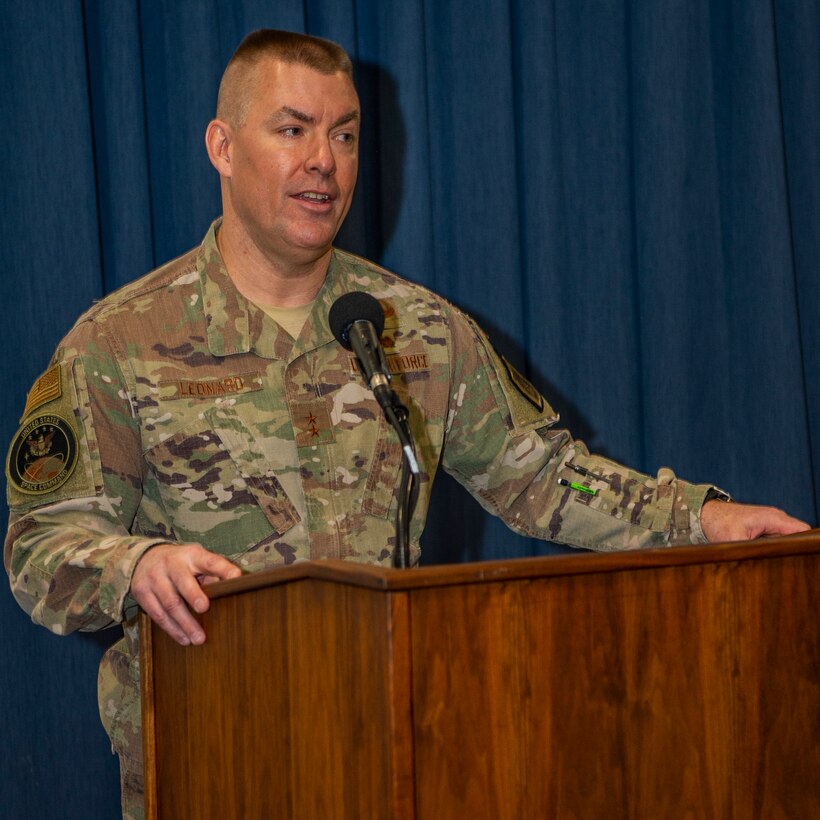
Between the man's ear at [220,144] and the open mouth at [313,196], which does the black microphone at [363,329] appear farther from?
the man's ear at [220,144]

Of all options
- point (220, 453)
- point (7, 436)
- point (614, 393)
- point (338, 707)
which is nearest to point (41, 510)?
point (220, 453)

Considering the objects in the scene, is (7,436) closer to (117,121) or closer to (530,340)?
(117,121)

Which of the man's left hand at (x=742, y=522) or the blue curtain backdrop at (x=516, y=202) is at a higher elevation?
the blue curtain backdrop at (x=516, y=202)

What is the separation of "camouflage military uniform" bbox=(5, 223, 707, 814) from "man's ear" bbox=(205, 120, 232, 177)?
138mm

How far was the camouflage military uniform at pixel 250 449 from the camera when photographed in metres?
1.62

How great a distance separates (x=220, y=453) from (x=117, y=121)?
0.80 meters

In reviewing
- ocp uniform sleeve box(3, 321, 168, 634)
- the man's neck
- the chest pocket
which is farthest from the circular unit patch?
the man's neck

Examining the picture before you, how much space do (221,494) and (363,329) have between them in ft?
1.58

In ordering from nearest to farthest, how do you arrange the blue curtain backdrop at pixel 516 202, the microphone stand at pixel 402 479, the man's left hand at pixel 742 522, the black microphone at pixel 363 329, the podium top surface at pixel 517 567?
the podium top surface at pixel 517 567 → the microphone stand at pixel 402 479 → the black microphone at pixel 363 329 → the man's left hand at pixel 742 522 → the blue curtain backdrop at pixel 516 202

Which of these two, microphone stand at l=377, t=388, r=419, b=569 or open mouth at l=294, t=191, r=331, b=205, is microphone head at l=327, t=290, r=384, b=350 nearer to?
microphone stand at l=377, t=388, r=419, b=569

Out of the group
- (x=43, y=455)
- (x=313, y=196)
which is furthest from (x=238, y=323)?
(x=43, y=455)

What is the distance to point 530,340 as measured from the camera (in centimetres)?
253

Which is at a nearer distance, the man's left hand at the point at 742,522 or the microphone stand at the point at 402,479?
the microphone stand at the point at 402,479

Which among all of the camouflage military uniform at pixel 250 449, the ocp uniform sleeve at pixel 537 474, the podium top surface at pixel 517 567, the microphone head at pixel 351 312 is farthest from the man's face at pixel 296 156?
the podium top surface at pixel 517 567
